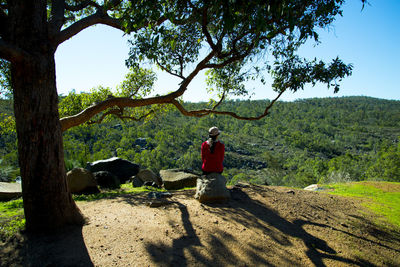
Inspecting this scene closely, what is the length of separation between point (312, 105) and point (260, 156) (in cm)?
7588

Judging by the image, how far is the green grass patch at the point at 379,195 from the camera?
6603 millimetres

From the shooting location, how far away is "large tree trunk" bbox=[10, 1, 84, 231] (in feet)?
11.9

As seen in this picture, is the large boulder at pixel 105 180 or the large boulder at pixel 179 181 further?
the large boulder at pixel 179 181

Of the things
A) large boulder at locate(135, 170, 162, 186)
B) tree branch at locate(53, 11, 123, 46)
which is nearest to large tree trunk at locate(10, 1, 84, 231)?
tree branch at locate(53, 11, 123, 46)

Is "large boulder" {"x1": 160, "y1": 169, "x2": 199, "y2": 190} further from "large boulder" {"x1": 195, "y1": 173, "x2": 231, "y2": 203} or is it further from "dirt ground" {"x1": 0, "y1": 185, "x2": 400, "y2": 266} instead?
"large boulder" {"x1": 195, "y1": 173, "x2": 231, "y2": 203}

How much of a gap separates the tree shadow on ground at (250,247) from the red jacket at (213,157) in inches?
45.5

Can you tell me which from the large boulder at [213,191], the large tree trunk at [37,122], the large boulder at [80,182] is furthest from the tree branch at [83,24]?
the large boulder at [80,182]

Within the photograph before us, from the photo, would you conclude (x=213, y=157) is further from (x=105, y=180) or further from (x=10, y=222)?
(x=105, y=180)

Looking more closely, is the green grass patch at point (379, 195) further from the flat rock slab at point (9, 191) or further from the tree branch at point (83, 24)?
the flat rock slab at point (9, 191)

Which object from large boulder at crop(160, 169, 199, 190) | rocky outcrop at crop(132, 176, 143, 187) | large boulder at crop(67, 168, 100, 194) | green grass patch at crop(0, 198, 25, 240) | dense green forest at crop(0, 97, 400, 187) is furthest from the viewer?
dense green forest at crop(0, 97, 400, 187)

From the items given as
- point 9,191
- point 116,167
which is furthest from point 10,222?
point 116,167

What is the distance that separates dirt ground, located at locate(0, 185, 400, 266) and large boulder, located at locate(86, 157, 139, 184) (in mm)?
5026

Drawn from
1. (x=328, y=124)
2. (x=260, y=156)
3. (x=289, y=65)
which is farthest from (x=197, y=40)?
(x=328, y=124)

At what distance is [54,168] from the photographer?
3.80 meters
